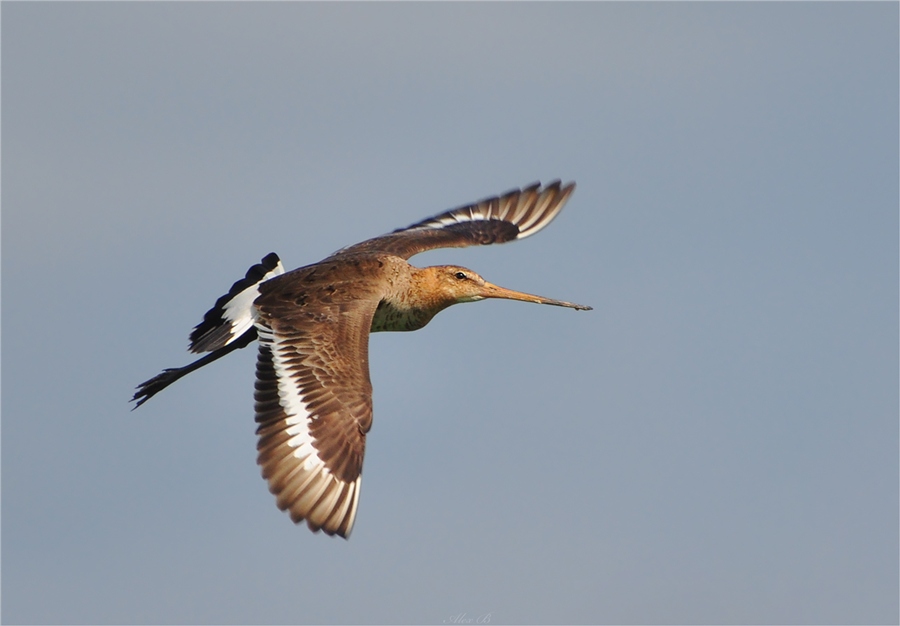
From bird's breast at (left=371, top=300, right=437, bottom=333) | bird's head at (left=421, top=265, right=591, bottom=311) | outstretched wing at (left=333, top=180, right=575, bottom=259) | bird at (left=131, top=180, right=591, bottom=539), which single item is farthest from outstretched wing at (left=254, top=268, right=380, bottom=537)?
outstretched wing at (left=333, top=180, right=575, bottom=259)

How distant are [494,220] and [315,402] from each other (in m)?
7.77

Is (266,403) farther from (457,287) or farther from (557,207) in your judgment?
(557,207)

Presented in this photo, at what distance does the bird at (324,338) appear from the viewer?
1242 centimetres

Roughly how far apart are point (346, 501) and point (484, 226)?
27.2ft

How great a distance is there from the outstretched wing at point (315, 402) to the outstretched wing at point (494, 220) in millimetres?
4099

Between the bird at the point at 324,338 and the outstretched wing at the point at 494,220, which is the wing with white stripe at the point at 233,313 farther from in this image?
the outstretched wing at the point at 494,220

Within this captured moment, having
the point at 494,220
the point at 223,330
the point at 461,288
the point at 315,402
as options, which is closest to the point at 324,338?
the point at 315,402

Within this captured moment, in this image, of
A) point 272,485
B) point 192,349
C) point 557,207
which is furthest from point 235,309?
point 557,207

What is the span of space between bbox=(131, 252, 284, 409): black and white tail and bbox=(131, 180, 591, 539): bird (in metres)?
0.02

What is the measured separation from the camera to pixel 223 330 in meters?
15.3

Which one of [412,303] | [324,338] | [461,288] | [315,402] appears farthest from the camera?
[461,288]

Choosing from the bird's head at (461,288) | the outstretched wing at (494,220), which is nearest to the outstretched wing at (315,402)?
the bird's head at (461,288)

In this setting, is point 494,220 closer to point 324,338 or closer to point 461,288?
point 461,288

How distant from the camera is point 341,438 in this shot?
42.0 feet
